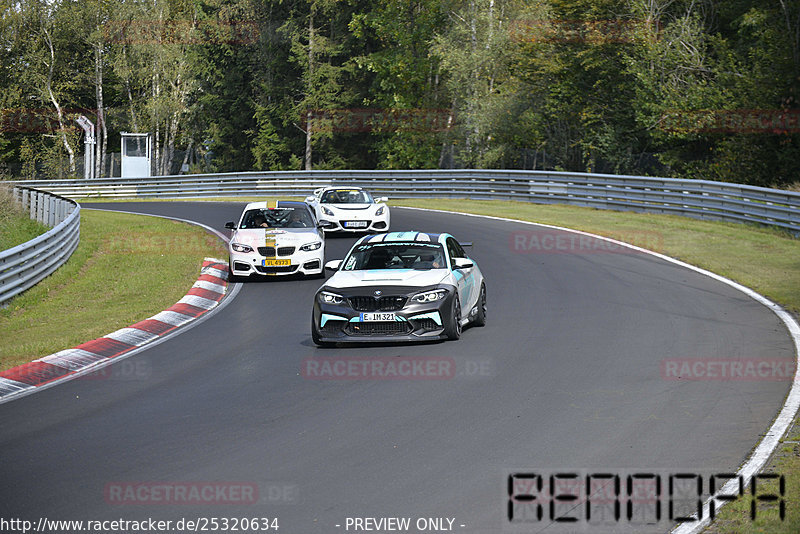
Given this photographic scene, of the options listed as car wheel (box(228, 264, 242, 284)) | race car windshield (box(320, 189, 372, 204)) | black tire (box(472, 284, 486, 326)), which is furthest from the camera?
race car windshield (box(320, 189, 372, 204))

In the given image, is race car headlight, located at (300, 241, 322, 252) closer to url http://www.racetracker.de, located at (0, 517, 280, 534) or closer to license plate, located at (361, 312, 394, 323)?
license plate, located at (361, 312, 394, 323)

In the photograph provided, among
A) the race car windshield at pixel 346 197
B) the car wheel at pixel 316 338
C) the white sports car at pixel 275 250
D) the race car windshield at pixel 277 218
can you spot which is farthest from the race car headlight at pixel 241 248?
the race car windshield at pixel 346 197

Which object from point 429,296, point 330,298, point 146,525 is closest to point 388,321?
point 429,296

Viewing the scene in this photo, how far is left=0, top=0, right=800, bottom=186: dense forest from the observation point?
34.5 m

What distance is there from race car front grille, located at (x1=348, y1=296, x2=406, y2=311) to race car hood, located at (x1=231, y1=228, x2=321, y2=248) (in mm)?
7199

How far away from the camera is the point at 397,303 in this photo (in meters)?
12.7

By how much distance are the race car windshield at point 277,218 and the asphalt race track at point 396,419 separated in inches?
206

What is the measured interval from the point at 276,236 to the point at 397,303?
7816 millimetres

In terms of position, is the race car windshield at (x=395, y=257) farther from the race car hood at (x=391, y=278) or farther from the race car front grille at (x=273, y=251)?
the race car front grille at (x=273, y=251)

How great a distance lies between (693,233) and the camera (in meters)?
25.7

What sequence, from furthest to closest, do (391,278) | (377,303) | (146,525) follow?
1. (391,278)
2. (377,303)
3. (146,525)

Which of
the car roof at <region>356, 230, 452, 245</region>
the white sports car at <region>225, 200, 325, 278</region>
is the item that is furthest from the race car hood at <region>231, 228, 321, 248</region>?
the car roof at <region>356, 230, 452, 245</region>

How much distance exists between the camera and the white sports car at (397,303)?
12.7 m

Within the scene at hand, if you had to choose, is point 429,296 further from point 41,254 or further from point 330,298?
point 41,254
